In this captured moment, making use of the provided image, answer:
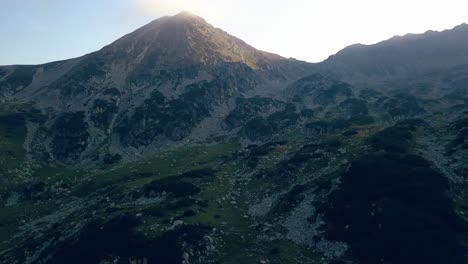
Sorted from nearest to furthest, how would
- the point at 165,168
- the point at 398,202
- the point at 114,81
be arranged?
the point at 398,202
the point at 165,168
the point at 114,81

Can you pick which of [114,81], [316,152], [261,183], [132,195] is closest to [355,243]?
[261,183]

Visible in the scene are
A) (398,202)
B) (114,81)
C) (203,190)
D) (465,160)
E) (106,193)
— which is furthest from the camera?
(114,81)

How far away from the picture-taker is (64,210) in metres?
82.7

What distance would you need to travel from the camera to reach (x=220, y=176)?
87688 mm

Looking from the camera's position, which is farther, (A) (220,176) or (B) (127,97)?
(B) (127,97)

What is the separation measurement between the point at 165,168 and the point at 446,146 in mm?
62251

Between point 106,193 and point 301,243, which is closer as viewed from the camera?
point 301,243

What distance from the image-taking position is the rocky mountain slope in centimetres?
5559

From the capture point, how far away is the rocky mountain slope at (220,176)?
5559cm

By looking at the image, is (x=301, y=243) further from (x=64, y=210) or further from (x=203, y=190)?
(x=64, y=210)

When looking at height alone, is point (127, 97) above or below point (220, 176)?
above

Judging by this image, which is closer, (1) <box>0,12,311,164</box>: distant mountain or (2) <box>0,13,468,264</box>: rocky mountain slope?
(2) <box>0,13,468,264</box>: rocky mountain slope

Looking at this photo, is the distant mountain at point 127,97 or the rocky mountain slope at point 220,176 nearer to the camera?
the rocky mountain slope at point 220,176

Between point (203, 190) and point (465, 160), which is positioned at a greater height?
point (465, 160)
